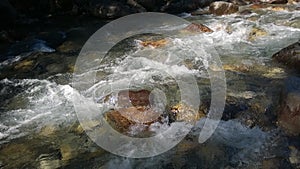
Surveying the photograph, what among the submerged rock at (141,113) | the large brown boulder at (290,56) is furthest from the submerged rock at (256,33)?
the submerged rock at (141,113)

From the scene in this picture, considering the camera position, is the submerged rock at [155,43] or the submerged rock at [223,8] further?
the submerged rock at [223,8]

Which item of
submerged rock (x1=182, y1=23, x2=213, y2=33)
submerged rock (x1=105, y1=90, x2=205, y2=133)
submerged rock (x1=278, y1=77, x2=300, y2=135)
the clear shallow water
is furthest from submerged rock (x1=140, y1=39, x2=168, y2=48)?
submerged rock (x1=278, y1=77, x2=300, y2=135)

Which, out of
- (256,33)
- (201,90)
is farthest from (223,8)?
(201,90)

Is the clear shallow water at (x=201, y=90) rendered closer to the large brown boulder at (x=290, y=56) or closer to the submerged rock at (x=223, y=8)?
the large brown boulder at (x=290, y=56)

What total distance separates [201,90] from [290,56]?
1.96m

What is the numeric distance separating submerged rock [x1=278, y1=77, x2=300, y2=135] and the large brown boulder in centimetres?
156

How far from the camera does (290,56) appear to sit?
6.05 meters

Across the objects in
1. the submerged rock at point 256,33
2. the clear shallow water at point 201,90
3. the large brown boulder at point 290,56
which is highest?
the large brown boulder at point 290,56

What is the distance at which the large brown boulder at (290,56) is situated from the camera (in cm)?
590

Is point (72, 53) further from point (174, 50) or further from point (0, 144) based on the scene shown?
point (0, 144)

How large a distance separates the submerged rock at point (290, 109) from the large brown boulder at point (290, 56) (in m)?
1.56

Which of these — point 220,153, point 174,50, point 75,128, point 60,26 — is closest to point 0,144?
point 75,128

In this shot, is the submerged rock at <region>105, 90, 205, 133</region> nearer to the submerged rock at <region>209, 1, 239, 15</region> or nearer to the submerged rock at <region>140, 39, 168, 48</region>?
the submerged rock at <region>140, 39, 168, 48</region>

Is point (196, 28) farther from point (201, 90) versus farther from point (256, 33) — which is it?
point (201, 90)
